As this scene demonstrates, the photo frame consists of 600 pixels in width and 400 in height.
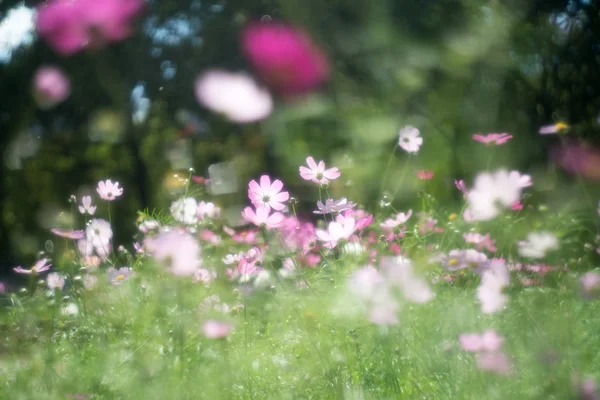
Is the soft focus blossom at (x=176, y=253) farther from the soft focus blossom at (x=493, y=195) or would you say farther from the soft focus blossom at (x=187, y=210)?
the soft focus blossom at (x=187, y=210)

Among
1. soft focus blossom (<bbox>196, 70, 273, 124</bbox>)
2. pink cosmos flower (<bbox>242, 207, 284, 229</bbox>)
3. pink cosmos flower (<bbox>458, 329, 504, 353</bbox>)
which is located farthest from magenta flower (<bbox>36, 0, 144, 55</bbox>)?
pink cosmos flower (<bbox>458, 329, 504, 353</bbox>)

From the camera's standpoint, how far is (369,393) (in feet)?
3.10

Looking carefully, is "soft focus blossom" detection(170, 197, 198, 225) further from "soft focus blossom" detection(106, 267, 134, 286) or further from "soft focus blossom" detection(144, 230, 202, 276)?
"soft focus blossom" detection(144, 230, 202, 276)

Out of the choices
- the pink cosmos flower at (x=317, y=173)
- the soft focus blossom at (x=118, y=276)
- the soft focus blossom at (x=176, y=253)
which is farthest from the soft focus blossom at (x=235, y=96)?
the soft focus blossom at (x=176, y=253)

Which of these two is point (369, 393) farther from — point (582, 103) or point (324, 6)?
point (582, 103)

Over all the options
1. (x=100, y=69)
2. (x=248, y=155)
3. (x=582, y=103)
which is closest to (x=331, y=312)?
(x=248, y=155)

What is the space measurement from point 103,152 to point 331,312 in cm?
420

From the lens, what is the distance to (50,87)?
4250 mm

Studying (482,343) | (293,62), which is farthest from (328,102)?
(482,343)

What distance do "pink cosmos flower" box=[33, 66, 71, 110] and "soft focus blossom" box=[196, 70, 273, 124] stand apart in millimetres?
881

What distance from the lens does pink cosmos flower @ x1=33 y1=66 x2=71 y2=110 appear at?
12.8 ft

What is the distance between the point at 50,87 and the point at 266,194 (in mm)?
3643

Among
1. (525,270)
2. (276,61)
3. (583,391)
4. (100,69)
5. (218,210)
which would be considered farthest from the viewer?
(100,69)

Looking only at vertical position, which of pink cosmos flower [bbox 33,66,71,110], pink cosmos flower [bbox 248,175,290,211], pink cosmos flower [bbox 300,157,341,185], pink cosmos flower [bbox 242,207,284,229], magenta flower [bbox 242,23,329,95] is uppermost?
pink cosmos flower [bbox 242,207,284,229]
